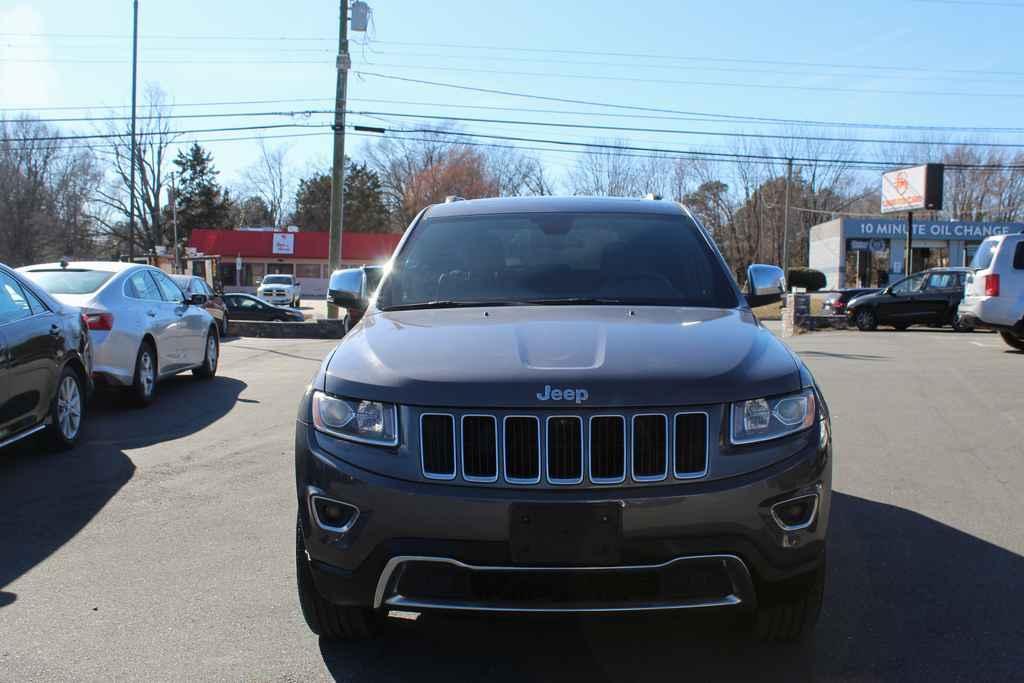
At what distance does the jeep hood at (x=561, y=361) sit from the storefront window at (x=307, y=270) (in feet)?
217

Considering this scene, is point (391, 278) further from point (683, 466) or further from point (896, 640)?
Result: point (896, 640)

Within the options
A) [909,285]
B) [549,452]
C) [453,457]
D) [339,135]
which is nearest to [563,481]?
[549,452]

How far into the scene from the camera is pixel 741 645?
341 centimetres

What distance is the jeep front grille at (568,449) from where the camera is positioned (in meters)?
2.87

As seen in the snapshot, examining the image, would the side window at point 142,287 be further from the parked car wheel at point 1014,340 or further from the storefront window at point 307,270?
the storefront window at point 307,270

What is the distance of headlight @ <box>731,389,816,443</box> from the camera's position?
117 inches

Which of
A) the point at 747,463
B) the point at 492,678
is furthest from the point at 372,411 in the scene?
the point at 747,463

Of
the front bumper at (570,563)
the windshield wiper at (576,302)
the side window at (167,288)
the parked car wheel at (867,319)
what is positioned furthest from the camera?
the parked car wheel at (867,319)

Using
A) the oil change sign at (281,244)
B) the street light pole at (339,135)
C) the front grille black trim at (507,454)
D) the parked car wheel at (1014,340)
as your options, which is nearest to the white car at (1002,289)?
the parked car wheel at (1014,340)

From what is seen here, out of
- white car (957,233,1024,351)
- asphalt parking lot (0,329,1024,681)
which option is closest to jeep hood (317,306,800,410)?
asphalt parking lot (0,329,1024,681)

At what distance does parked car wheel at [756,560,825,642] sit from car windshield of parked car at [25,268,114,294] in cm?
804

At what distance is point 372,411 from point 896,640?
2.13 m

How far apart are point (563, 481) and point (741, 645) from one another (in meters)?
1.13

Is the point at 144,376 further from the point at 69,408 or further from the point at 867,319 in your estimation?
the point at 867,319
